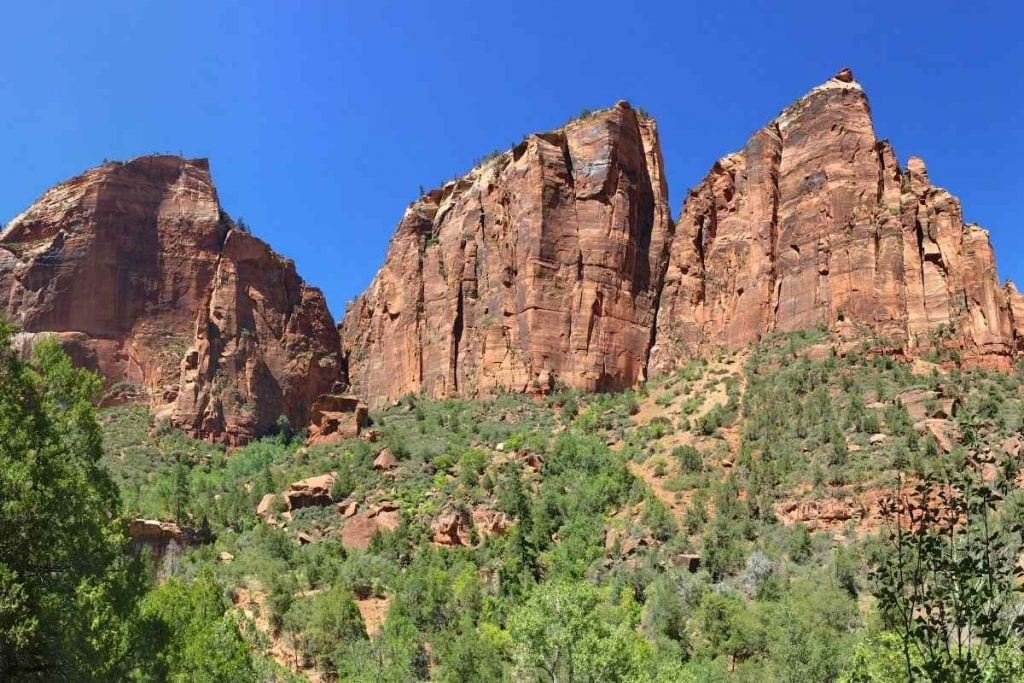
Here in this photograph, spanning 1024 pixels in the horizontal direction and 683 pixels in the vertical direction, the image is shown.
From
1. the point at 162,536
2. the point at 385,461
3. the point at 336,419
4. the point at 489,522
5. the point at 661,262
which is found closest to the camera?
the point at 489,522

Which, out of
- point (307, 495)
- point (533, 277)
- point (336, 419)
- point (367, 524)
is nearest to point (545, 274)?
point (533, 277)

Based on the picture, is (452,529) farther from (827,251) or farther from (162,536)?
A: (827,251)

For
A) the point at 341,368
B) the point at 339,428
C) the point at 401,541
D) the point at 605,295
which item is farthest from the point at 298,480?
the point at 341,368

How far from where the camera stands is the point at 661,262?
72.9 m

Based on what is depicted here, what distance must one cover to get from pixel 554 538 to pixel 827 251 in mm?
27503

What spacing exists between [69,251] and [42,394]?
2759 inches

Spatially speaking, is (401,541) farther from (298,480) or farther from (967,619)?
(967,619)

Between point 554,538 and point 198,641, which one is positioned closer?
point 198,641

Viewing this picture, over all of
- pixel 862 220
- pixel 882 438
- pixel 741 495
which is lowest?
pixel 741 495

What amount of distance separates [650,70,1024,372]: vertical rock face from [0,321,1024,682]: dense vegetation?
3.46 m

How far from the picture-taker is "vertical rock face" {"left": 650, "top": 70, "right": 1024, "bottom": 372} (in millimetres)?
52188

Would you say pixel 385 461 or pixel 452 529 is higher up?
pixel 385 461

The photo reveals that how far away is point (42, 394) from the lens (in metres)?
15.4

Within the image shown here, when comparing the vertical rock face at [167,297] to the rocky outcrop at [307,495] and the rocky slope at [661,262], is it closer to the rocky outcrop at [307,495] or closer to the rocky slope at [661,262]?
the rocky slope at [661,262]
